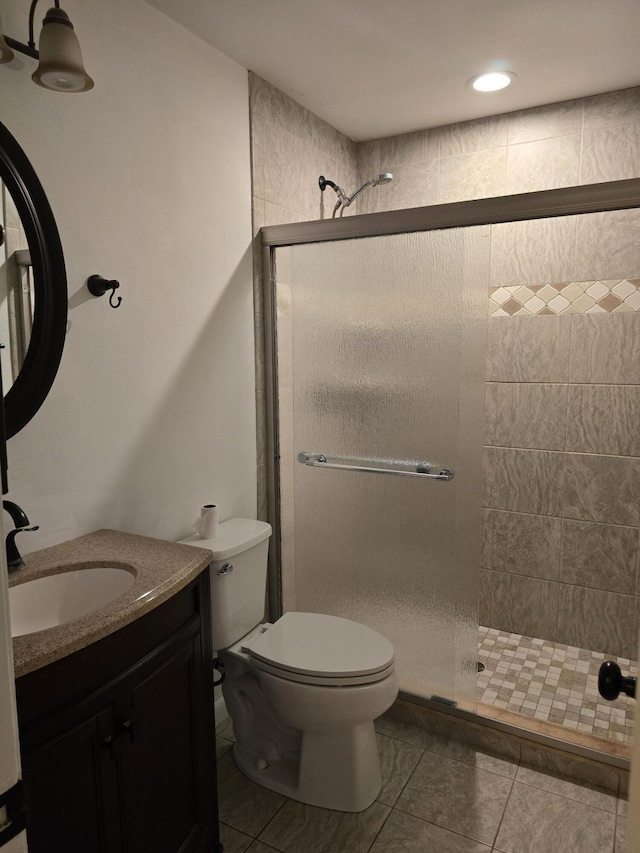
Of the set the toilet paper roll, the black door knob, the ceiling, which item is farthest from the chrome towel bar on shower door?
the ceiling

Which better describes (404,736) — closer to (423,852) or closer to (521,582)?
(423,852)

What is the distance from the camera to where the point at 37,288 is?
154 centimetres

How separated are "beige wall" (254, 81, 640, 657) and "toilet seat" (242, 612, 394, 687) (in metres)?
1.21

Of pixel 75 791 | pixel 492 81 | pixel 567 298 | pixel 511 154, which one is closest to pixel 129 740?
pixel 75 791

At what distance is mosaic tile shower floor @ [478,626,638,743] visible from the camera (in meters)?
2.24

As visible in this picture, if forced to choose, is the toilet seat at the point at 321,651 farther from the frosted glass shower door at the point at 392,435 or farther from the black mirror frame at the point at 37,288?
the black mirror frame at the point at 37,288

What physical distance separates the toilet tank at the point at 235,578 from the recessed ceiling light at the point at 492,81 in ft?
6.30

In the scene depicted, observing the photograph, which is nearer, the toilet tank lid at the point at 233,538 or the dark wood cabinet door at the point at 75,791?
the dark wood cabinet door at the point at 75,791

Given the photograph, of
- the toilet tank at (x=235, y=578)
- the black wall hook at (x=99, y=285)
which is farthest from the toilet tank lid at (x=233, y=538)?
the black wall hook at (x=99, y=285)

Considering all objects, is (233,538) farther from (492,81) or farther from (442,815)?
(492,81)

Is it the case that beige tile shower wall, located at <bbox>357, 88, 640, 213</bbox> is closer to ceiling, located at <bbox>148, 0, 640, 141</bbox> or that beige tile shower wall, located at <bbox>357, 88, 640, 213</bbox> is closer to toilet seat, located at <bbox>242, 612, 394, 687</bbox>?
ceiling, located at <bbox>148, 0, 640, 141</bbox>

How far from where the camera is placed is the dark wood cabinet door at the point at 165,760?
1.30 metres

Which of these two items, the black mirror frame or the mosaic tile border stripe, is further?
the mosaic tile border stripe

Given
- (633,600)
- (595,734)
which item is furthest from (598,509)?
(595,734)
